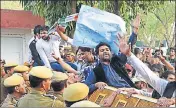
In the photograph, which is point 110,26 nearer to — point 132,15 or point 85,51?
point 85,51

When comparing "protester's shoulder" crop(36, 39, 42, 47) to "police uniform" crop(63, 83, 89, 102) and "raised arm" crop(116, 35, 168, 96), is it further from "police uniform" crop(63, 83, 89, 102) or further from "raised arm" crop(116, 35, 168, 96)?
"police uniform" crop(63, 83, 89, 102)

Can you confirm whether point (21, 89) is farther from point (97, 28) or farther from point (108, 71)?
point (97, 28)

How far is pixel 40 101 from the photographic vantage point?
4562mm

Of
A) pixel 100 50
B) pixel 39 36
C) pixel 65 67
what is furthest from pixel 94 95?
pixel 39 36

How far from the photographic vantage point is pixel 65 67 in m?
6.81

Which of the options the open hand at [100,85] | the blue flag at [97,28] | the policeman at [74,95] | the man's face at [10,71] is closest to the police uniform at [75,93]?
the policeman at [74,95]

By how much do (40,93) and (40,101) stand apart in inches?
4.9

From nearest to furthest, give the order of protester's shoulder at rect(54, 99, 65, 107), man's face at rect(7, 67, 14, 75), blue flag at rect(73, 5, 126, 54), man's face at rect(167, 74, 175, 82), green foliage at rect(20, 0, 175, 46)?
protester's shoulder at rect(54, 99, 65, 107)
man's face at rect(167, 74, 175, 82)
blue flag at rect(73, 5, 126, 54)
man's face at rect(7, 67, 14, 75)
green foliage at rect(20, 0, 175, 46)

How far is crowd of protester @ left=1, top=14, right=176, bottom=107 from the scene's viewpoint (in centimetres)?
454

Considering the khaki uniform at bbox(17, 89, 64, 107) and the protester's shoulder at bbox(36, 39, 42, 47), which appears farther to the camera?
the protester's shoulder at bbox(36, 39, 42, 47)

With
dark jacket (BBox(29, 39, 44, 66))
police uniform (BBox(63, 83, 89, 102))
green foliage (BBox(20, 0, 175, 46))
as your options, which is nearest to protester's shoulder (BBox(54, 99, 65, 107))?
police uniform (BBox(63, 83, 89, 102))

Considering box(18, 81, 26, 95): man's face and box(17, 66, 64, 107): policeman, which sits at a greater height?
box(17, 66, 64, 107): policeman

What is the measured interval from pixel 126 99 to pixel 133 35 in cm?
127

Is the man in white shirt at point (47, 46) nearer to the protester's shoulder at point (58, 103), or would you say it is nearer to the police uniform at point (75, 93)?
the protester's shoulder at point (58, 103)
